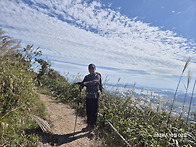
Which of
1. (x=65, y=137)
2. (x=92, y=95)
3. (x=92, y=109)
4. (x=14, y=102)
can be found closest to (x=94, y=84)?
(x=92, y=95)

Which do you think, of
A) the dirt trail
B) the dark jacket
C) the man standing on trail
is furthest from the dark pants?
the dirt trail

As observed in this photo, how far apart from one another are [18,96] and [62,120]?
151 centimetres

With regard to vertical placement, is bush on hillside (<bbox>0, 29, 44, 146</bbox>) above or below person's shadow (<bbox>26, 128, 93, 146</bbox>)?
above

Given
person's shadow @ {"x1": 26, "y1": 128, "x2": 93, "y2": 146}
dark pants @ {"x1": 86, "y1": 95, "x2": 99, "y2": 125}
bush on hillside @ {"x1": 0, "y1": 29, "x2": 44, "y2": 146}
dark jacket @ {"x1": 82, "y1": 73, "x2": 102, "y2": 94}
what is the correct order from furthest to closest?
dark pants @ {"x1": 86, "y1": 95, "x2": 99, "y2": 125}, dark jacket @ {"x1": 82, "y1": 73, "x2": 102, "y2": 94}, person's shadow @ {"x1": 26, "y1": 128, "x2": 93, "y2": 146}, bush on hillside @ {"x1": 0, "y1": 29, "x2": 44, "y2": 146}

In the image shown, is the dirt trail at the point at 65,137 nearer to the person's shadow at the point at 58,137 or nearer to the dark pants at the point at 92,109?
the person's shadow at the point at 58,137

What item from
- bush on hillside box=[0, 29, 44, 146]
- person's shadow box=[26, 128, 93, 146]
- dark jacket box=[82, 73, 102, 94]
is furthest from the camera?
dark jacket box=[82, 73, 102, 94]

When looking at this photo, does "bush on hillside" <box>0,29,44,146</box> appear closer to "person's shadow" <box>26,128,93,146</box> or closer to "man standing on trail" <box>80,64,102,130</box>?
"person's shadow" <box>26,128,93,146</box>

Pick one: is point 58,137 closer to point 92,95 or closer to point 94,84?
point 92,95

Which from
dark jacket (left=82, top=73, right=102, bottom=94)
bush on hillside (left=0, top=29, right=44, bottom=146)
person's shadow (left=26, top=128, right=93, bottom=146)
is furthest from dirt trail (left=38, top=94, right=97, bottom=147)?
dark jacket (left=82, top=73, right=102, bottom=94)

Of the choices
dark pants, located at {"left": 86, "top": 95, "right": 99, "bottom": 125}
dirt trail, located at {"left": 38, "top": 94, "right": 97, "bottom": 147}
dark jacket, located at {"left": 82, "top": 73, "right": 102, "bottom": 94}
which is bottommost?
dirt trail, located at {"left": 38, "top": 94, "right": 97, "bottom": 147}

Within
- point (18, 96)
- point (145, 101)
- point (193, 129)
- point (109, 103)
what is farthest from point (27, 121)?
point (193, 129)

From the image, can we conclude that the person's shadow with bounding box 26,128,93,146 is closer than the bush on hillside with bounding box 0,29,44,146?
No

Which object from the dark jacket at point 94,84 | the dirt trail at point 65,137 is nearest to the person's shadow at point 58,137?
the dirt trail at point 65,137

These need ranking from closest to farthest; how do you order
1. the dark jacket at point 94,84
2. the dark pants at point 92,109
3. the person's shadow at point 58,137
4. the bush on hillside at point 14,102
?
the bush on hillside at point 14,102
the person's shadow at point 58,137
the dark jacket at point 94,84
the dark pants at point 92,109
